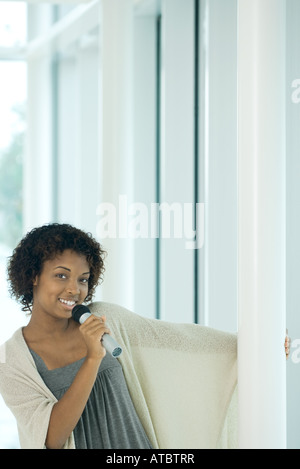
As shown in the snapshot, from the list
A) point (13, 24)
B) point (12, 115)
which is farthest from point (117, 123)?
point (12, 115)

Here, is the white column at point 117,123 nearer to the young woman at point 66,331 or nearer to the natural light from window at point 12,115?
the young woman at point 66,331

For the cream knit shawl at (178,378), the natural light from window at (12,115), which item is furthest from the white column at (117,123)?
the natural light from window at (12,115)

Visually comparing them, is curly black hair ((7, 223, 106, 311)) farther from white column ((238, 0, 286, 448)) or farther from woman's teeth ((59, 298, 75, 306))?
white column ((238, 0, 286, 448))

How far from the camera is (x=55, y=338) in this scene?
1080 mm

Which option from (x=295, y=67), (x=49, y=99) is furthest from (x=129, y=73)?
(x=49, y=99)

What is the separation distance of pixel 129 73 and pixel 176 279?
0.52 metres

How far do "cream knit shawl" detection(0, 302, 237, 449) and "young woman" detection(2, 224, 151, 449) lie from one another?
0.05m

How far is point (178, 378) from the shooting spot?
1189 mm

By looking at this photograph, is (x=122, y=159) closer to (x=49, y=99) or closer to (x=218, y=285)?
(x=218, y=285)

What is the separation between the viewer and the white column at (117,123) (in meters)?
1.45

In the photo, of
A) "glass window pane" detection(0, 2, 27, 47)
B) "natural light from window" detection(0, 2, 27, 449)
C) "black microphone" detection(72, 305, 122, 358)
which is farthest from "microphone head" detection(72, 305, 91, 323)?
"glass window pane" detection(0, 2, 27, 47)

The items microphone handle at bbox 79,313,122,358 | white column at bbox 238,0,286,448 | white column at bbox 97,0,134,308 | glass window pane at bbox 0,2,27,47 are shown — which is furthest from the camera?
glass window pane at bbox 0,2,27,47

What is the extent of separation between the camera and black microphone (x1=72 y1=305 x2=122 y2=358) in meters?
0.97

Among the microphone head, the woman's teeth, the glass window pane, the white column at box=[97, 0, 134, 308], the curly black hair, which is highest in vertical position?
the glass window pane
